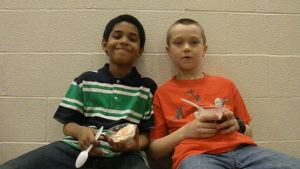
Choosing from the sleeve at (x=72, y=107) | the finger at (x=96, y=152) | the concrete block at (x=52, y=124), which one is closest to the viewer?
the finger at (x=96, y=152)

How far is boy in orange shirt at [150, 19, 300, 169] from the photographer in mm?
826

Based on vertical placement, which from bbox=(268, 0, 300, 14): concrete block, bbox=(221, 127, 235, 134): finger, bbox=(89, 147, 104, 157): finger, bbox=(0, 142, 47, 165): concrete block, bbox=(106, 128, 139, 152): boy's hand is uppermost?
bbox=(268, 0, 300, 14): concrete block

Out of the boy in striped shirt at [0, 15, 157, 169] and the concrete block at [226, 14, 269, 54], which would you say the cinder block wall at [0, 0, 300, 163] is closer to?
the concrete block at [226, 14, 269, 54]

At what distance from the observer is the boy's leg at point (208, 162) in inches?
30.1

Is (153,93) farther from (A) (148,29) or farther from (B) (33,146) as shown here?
(B) (33,146)

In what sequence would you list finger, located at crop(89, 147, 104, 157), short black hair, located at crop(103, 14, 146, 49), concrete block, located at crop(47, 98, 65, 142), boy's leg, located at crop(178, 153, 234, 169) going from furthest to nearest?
1. concrete block, located at crop(47, 98, 65, 142)
2. short black hair, located at crop(103, 14, 146, 49)
3. finger, located at crop(89, 147, 104, 157)
4. boy's leg, located at crop(178, 153, 234, 169)

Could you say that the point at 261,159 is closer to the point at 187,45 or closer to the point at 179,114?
the point at 179,114

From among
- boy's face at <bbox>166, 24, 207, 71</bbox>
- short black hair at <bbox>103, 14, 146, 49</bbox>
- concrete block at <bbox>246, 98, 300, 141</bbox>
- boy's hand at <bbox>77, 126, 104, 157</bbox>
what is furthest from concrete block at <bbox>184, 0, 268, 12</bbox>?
boy's hand at <bbox>77, 126, 104, 157</bbox>

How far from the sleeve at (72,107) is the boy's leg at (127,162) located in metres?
0.27

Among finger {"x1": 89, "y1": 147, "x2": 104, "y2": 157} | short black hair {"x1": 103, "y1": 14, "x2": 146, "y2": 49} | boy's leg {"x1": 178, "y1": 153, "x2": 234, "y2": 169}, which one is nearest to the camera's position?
boy's leg {"x1": 178, "y1": 153, "x2": 234, "y2": 169}

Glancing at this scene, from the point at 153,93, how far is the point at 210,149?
16.9 inches

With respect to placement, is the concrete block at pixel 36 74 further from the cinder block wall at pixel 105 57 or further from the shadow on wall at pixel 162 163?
the shadow on wall at pixel 162 163

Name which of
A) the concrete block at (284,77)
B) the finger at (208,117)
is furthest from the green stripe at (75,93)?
the concrete block at (284,77)

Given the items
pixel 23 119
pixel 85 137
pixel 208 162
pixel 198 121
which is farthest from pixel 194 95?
pixel 23 119
